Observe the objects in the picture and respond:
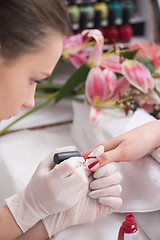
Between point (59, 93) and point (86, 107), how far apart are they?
14 cm

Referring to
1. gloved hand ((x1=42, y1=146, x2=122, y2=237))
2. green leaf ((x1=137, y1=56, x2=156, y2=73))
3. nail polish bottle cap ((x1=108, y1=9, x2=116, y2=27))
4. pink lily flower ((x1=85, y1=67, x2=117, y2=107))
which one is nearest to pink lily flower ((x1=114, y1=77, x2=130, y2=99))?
pink lily flower ((x1=85, y1=67, x2=117, y2=107))

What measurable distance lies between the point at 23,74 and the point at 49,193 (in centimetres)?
25

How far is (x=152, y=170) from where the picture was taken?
33.4 inches

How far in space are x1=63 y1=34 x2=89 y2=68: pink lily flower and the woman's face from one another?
0.56 metres

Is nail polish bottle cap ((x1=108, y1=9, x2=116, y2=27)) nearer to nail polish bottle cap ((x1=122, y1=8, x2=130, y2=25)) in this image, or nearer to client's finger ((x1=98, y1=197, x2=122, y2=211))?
nail polish bottle cap ((x1=122, y1=8, x2=130, y2=25))

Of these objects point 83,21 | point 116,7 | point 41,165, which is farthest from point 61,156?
point 116,7

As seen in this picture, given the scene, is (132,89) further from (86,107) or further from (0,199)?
(0,199)

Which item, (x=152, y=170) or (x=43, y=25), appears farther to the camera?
(x=152, y=170)

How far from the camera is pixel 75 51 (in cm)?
124

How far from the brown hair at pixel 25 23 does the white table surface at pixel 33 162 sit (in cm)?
42

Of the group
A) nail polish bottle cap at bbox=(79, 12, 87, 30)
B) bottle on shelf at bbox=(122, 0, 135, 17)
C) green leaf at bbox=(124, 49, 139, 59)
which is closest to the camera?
green leaf at bbox=(124, 49, 139, 59)

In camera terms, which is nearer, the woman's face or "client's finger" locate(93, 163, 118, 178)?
the woman's face

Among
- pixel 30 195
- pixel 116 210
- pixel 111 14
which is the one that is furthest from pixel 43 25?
pixel 111 14

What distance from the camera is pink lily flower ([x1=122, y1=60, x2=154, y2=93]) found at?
41.6 inches
